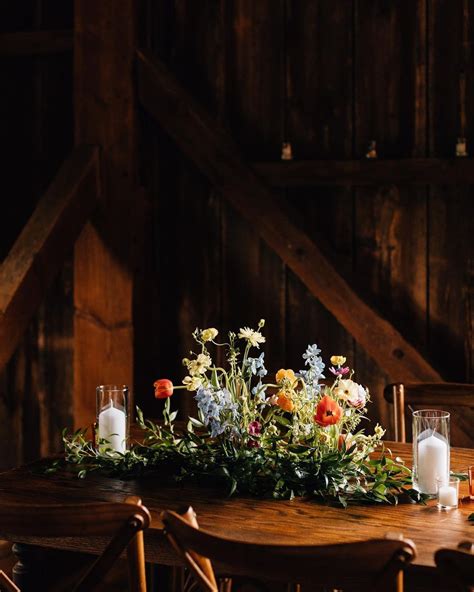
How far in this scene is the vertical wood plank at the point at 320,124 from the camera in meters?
3.75

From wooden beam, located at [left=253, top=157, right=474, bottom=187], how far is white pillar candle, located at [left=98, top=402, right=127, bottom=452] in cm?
166

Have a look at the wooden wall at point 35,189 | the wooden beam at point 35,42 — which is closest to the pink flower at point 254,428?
the wooden wall at point 35,189

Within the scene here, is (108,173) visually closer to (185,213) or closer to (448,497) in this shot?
(185,213)

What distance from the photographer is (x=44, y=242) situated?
360 cm

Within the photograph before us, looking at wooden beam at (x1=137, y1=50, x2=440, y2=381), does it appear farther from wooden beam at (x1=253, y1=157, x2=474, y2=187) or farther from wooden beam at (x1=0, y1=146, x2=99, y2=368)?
wooden beam at (x1=0, y1=146, x2=99, y2=368)

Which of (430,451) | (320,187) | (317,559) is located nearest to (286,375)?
(430,451)

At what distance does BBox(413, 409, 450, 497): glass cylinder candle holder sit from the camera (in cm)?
207

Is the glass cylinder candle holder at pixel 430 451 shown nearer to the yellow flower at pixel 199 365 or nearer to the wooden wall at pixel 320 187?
the yellow flower at pixel 199 365

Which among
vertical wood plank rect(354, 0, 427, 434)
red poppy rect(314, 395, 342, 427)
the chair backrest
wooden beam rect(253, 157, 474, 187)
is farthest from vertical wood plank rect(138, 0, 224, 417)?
red poppy rect(314, 395, 342, 427)

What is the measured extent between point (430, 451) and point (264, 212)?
1.81 m

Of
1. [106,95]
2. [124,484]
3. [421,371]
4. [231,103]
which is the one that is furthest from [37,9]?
[124,484]

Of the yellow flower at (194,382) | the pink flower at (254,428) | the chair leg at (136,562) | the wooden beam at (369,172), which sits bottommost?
the chair leg at (136,562)

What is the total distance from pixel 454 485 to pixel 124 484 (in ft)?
2.52

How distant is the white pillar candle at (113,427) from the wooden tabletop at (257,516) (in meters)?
0.15
